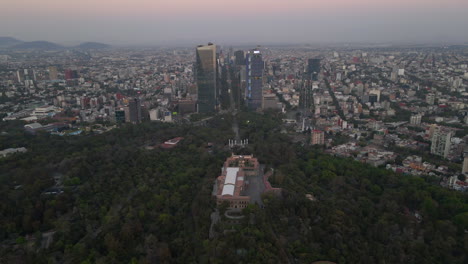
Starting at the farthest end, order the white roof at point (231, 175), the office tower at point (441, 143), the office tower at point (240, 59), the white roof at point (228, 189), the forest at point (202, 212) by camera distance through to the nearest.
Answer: the office tower at point (240, 59) → the office tower at point (441, 143) → the white roof at point (231, 175) → the white roof at point (228, 189) → the forest at point (202, 212)

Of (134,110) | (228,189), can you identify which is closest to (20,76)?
(134,110)

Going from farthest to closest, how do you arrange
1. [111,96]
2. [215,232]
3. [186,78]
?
[186,78], [111,96], [215,232]

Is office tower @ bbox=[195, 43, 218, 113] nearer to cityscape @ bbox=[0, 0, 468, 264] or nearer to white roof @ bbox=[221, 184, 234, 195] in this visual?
cityscape @ bbox=[0, 0, 468, 264]

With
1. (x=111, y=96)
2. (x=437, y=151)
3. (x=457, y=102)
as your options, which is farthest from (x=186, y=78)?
(x=437, y=151)

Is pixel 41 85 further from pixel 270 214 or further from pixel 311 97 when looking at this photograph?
pixel 270 214

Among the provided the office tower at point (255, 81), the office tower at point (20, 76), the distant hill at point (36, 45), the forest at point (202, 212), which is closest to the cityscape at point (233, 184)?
the forest at point (202, 212)

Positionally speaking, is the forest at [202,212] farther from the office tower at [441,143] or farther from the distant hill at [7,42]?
the distant hill at [7,42]
